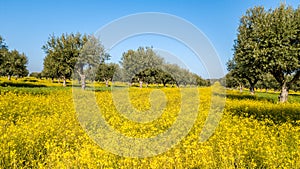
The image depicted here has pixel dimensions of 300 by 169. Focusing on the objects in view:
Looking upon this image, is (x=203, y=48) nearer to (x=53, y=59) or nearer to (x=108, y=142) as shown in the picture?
(x=108, y=142)

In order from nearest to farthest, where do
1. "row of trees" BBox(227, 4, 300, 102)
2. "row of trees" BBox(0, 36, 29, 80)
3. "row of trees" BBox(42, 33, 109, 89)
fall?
"row of trees" BBox(227, 4, 300, 102), "row of trees" BBox(42, 33, 109, 89), "row of trees" BBox(0, 36, 29, 80)

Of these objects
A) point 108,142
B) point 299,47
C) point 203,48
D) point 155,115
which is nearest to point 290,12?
point 299,47

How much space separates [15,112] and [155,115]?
22.5ft

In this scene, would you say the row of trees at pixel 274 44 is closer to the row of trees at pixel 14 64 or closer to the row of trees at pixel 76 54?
the row of trees at pixel 76 54

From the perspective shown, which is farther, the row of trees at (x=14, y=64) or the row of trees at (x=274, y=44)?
the row of trees at (x=14, y=64)

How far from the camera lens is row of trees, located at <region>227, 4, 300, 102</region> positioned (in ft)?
80.5

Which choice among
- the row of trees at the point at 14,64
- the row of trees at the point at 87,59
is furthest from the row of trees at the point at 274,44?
the row of trees at the point at 14,64

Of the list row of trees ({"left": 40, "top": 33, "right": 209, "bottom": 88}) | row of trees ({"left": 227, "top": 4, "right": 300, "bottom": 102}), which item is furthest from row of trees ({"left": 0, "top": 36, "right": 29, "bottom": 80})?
row of trees ({"left": 227, "top": 4, "right": 300, "bottom": 102})

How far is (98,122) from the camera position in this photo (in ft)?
38.7

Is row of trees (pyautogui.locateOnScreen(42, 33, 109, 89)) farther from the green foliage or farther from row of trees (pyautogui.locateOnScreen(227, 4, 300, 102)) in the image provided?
row of trees (pyautogui.locateOnScreen(227, 4, 300, 102))

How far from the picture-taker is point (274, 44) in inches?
975

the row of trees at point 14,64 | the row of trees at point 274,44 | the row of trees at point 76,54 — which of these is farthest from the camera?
the row of trees at point 14,64

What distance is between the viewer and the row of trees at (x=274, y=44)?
24.5 metres

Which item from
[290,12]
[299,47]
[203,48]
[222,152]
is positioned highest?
[290,12]
